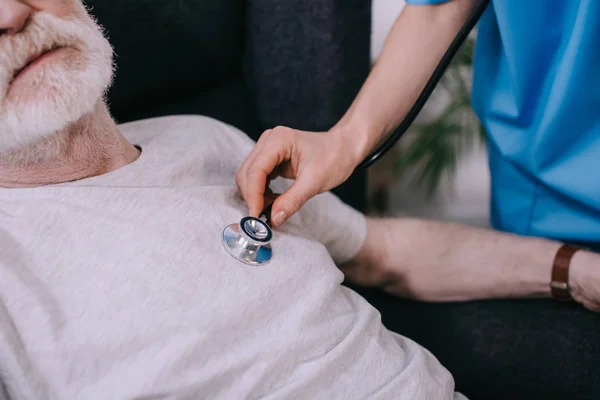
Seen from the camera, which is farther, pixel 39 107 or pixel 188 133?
pixel 188 133

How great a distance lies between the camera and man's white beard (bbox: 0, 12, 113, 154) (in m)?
0.62

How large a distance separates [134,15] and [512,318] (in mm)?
804

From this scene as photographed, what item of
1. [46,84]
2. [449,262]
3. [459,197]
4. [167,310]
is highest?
[46,84]

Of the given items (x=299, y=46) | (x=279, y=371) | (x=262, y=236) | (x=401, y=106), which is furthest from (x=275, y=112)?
(x=279, y=371)

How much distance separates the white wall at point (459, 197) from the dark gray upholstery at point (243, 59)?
0.97 m

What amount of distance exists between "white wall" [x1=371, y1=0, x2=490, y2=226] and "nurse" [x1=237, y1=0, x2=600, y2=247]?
112 centimetres

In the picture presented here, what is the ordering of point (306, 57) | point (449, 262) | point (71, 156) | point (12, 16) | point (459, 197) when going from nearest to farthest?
point (12, 16), point (71, 156), point (449, 262), point (306, 57), point (459, 197)

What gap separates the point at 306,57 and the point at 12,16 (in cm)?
61

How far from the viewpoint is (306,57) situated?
44.4 inches

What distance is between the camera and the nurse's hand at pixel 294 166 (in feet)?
2.36

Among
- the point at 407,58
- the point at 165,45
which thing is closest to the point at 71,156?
the point at 165,45

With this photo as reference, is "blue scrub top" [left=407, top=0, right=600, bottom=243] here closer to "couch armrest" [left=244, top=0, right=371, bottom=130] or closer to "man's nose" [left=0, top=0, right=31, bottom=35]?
"couch armrest" [left=244, top=0, right=371, bottom=130]

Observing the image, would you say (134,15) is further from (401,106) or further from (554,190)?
(554,190)

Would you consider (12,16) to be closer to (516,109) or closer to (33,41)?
(33,41)
